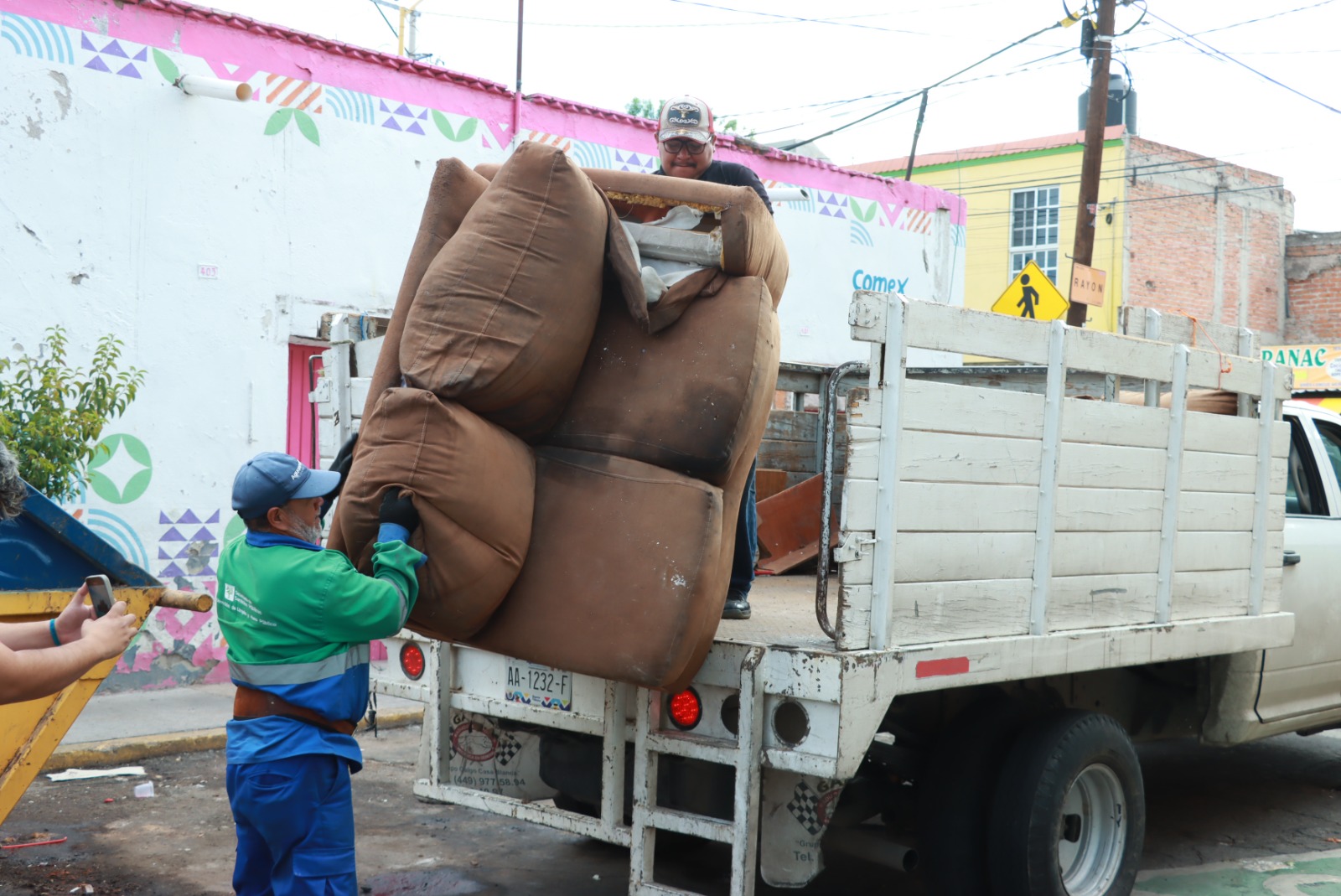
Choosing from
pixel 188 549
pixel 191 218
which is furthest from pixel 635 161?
pixel 188 549

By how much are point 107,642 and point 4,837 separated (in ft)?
10.0

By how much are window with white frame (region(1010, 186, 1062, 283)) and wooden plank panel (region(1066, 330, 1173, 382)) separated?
21455mm

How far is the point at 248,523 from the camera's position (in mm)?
3256

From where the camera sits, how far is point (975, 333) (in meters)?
3.62

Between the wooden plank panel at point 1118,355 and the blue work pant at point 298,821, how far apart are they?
8.02 ft

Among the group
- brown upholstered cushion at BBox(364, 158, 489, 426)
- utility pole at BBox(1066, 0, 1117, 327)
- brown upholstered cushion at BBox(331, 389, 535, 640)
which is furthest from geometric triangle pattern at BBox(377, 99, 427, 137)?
utility pole at BBox(1066, 0, 1117, 327)

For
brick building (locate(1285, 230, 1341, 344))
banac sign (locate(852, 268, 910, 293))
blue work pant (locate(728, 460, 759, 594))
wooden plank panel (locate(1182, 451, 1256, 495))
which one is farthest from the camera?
brick building (locate(1285, 230, 1341, 344))

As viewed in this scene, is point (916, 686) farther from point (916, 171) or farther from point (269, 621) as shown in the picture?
point (916, 171)

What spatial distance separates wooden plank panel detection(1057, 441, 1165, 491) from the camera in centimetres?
388

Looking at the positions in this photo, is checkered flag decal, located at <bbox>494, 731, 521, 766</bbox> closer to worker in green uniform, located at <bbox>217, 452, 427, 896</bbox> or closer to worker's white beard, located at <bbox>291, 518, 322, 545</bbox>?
worker in green uniform, located at <bbox>217, 452, 427, 896</bbox>

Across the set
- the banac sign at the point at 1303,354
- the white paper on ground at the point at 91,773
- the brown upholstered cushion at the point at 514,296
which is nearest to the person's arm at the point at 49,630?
the brown upholstered cushion at the point at 514,296

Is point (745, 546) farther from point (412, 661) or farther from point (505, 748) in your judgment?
point (412, 661)

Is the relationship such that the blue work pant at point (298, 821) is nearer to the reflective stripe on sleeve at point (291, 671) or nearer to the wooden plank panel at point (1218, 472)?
the reflective stripe on sleeve at point (291, 671)

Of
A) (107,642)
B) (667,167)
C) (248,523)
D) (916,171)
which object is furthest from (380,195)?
(916,171)
